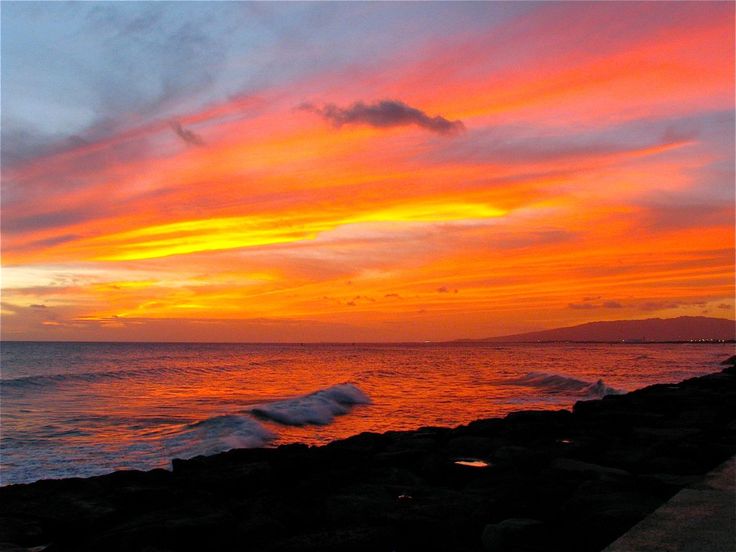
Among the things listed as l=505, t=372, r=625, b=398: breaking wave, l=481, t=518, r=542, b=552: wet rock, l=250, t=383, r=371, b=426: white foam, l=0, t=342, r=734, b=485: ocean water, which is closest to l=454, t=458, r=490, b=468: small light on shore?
l=481, t=518, r=542, b=552: wet rock

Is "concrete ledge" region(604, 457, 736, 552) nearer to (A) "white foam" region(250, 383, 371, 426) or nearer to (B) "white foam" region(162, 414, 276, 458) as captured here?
(B) "white foam" region(162, 414, 276, 458)

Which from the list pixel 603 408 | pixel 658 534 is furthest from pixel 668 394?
pixel 658 534

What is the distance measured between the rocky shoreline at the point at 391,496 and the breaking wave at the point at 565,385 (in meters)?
14.1

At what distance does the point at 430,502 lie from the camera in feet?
19.3

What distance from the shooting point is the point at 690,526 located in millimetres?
4000

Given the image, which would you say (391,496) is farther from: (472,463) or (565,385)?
(565,385)

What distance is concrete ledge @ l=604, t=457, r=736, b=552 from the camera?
3.63m

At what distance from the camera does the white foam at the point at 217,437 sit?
12.6m

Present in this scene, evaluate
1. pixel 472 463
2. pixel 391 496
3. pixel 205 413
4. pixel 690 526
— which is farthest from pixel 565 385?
pixel 690 526

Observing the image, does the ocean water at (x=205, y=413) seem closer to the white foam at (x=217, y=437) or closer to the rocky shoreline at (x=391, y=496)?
the white foam at (x=217, y=437)

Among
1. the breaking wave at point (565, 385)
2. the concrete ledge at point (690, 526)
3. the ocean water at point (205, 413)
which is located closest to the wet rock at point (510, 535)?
the concrete ledge at point (690, 526)

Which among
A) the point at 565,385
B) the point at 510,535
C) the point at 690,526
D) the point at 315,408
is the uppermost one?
the point at 690,526

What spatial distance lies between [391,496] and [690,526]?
2969 mm

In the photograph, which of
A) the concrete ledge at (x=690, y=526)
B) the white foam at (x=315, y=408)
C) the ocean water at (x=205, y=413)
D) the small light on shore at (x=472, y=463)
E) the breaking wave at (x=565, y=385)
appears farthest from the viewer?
the breaking wave at (x=565, y=385)
